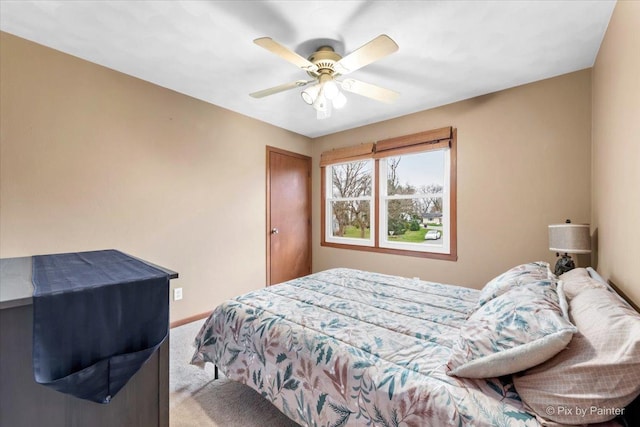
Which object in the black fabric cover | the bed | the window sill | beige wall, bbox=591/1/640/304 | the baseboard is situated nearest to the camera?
the black fabric cover

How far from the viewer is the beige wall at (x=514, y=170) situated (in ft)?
8.44

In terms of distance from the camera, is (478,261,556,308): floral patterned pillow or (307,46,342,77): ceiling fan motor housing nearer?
(478,261,556,308): floral patterned pillow

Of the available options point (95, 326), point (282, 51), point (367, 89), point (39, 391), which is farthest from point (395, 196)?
point (39, 391)

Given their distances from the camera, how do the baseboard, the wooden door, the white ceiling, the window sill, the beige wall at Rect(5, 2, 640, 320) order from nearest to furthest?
1. the white ceiling
2. the beige wall at Rect(5, 2, 640, 320)
3. the baseboard
4. the window sill
5. the wooden door

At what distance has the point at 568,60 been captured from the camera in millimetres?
2359

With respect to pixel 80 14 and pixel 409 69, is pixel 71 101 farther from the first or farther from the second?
pixel 409 69

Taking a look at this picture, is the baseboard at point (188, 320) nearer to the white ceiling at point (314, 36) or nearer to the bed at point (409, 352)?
the bed at point (409, 352)

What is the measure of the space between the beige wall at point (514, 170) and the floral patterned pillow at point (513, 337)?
6.06ft

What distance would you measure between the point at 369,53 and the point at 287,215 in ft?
9.17

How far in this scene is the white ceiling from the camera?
5.76 feet

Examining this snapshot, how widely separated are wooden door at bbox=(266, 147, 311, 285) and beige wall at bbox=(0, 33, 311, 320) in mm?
180

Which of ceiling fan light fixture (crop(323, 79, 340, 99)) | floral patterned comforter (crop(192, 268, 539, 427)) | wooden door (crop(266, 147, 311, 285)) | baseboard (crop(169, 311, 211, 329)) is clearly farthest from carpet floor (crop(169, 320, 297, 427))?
ceiling fan light fixture (crop(323, 79, 340, 99))

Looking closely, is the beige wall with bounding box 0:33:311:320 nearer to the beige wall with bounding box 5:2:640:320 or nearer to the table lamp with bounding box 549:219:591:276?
the beige wall with bounding box 5:2:640:320

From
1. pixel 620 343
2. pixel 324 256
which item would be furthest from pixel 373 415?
pixel 324 256
